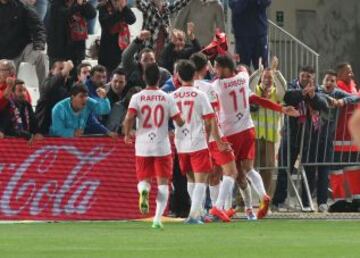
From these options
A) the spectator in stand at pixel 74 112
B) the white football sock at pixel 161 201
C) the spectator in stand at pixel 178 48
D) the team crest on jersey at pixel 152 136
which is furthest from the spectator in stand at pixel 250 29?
the white football sock at pixel 161 201

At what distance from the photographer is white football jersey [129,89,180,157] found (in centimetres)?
1794

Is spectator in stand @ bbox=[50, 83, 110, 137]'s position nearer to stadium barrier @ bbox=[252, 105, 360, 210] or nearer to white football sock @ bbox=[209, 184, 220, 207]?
white football sock @ bbox=[209, 184, 220, 207]

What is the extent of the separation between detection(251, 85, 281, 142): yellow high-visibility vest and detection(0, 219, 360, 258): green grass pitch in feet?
9.13

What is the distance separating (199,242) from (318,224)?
4.55 meters

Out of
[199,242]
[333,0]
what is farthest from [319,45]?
[199,242]

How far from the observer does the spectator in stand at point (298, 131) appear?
22.0 meters

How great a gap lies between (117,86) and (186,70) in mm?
3417

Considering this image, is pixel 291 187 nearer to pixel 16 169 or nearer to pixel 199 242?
pixel 16 169

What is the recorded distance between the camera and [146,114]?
18000 millimetres

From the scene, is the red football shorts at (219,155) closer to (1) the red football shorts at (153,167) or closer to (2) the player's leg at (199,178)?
(2) the player's leg at (199,178)

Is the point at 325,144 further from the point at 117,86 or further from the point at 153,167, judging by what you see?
the point at 153,167

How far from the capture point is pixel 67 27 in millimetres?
23188

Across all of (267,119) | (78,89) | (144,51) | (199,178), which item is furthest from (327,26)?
(199,178)

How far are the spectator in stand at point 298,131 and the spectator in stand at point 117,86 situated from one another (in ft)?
8.70
